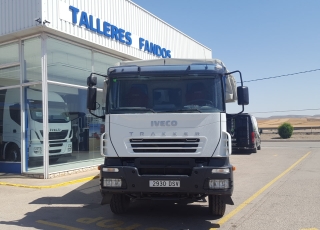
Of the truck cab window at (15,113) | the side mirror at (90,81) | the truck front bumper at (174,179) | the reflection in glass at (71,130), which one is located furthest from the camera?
the truck cab window at (15,113)

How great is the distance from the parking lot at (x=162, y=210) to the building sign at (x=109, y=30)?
5440 mm

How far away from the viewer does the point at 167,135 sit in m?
5.93

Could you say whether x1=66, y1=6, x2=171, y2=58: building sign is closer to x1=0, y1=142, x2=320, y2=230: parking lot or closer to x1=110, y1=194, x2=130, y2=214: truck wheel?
x1=0, y1=142, x2=320, y2=230: parking lot

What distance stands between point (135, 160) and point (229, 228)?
6.28 feet

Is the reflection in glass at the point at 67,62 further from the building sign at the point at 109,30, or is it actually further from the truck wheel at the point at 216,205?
the truck wheel at the point at 216,205

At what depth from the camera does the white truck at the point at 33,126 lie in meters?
11.0

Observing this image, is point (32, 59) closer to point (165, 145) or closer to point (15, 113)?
point (15, 113)

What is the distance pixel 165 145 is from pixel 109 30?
8.48 m

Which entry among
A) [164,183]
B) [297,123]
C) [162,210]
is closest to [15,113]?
[162,210]

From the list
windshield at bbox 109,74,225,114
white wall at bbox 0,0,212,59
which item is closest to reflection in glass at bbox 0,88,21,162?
white wall at bbox 0,0,212,59

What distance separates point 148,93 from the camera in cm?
634

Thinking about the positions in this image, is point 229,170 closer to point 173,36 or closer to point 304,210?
point 304,210

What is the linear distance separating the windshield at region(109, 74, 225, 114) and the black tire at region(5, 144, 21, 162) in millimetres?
6422

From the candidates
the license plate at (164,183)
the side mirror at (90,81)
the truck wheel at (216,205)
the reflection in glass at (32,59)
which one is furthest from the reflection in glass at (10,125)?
the truck wheel at (216,205)
